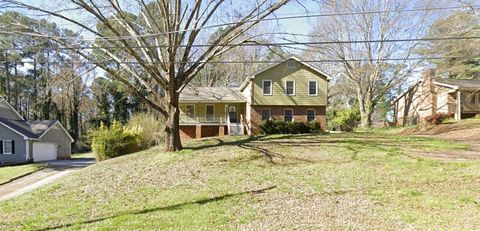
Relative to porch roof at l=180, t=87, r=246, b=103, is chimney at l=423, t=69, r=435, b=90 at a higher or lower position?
higher

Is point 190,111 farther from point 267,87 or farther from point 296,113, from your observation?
point 296,113

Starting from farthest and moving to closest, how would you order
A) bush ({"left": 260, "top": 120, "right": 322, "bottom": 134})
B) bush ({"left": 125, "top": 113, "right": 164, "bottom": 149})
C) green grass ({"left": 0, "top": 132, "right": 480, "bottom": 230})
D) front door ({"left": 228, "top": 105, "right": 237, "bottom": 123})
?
front door ({"left": 228, "top": 105, "right": 237, "bottom": 123}) < bush ({"left": 125, "top": 113, "right": 164, "bottom": 149}) < bush ({"left": 260, "top": 120, "right": 322, "bottom": 134}) < green grass ({"left": 0, "top": 132, "right": 480, "bottom": 230})

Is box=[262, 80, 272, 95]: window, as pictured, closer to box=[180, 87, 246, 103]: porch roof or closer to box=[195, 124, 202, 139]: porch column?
box=[180, 87, 246, 103]: porch roof

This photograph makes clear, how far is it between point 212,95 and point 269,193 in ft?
69.0

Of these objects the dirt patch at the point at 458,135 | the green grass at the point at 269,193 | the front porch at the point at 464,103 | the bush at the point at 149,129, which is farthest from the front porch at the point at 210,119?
the front porch at the point at 464,103

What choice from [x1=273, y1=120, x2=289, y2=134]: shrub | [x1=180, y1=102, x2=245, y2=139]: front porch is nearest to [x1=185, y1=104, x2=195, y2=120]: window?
[x1=180, y1=102, x2=245, y2=139]: front porch

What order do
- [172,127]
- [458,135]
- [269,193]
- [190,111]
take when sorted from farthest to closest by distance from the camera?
[190,111]
[458,135]
[172,127]
[269,193]

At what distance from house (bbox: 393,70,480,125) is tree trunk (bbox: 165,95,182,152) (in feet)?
81.6

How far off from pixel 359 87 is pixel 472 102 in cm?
955

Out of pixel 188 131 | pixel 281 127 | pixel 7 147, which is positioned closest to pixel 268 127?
pixel 281 127

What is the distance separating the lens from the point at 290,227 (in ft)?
21.2

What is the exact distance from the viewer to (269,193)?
9180 millimetres

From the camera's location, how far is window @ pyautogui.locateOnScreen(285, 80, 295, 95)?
90.2 feet

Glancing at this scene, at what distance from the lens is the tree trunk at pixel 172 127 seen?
15.9 metres
